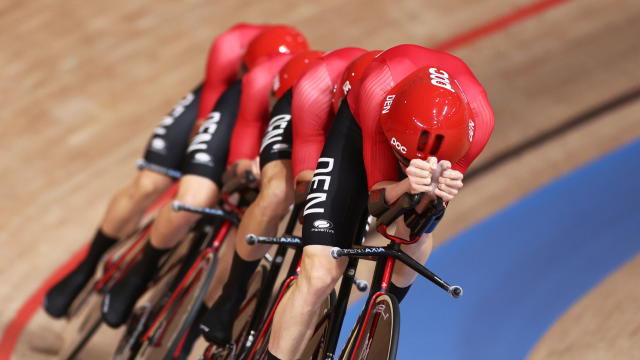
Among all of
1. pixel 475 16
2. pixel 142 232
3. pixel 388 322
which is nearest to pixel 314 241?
pixel 388 322

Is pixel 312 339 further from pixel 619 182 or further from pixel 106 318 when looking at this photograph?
pixel 619 182

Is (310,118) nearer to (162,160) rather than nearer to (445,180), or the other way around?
(445,180)

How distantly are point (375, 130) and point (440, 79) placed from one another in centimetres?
28

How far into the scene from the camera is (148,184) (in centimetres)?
355

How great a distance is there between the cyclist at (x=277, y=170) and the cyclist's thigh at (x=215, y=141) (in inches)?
18.2

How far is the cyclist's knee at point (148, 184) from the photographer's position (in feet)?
11.7

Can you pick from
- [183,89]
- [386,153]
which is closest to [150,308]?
[386,153]

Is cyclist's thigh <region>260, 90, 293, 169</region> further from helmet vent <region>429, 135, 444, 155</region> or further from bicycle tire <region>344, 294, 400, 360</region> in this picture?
helmet vent <region>429, 135, 444, 155</region>

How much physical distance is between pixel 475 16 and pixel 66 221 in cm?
431

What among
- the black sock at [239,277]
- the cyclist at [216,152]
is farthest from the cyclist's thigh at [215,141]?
the black sock at [239,277]

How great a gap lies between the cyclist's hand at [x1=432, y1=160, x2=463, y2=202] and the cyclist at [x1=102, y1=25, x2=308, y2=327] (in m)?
1.36

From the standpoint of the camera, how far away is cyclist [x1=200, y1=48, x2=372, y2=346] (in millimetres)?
2613

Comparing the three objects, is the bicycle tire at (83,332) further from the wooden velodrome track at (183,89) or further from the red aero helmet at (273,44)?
the red aero helmet at (273,44)

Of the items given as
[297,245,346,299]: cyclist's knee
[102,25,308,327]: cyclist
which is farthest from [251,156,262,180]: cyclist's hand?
[297,245,346,299]: cyclist's knee
